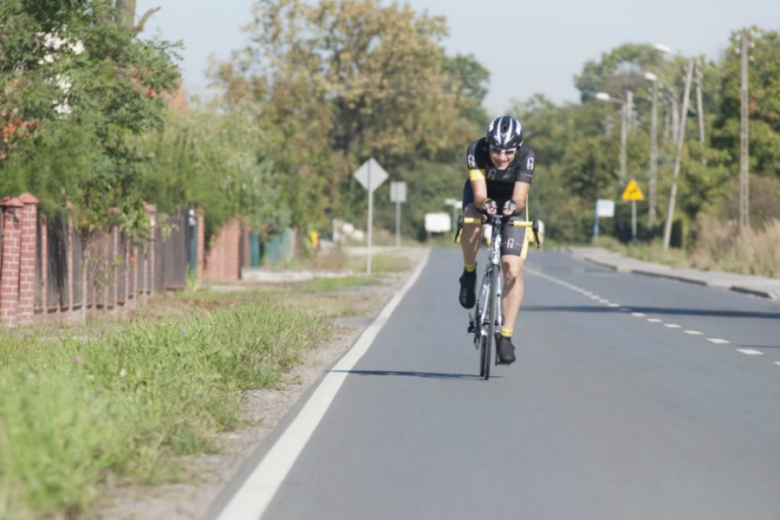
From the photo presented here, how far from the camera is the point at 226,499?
7.03 meters

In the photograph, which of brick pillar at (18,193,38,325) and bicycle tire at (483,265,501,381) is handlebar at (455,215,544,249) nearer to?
bicycle tire at (483,265,501,381)

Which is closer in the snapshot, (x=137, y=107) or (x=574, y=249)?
(x=137, y=107)

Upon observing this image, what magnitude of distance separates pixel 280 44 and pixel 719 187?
1229 inches

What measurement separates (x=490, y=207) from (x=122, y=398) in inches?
159

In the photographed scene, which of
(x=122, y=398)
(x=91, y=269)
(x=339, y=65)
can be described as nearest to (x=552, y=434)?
(x=122, y=398)

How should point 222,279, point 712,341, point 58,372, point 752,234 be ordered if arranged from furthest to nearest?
point 752,234
point 222,279
point 712,341
point 58,372

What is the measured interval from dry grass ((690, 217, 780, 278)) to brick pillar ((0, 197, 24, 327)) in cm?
2435

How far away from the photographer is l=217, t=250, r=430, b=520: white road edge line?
6.83 metres

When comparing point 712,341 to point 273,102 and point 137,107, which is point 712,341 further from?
point 273,102

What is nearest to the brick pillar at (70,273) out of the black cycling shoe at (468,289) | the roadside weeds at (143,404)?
→ the roadside weeds at (143,404)

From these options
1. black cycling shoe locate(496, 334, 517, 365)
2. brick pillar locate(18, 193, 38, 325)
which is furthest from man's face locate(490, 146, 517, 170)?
brick pillar locate(18, 193, 38, 325)

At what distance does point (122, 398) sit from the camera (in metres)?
8.55

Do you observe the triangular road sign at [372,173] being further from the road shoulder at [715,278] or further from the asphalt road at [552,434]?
the asphalt road at [552,434]

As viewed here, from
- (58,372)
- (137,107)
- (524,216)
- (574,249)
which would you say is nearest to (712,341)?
(524,216)
